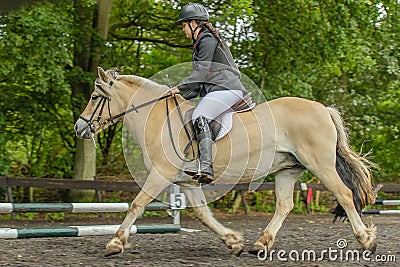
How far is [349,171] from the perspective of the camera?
7.77 meters

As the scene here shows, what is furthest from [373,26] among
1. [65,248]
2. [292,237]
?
[65,248]

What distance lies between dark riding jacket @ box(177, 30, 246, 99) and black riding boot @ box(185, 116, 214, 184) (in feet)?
1.35

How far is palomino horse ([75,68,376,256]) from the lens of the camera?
23.8ft

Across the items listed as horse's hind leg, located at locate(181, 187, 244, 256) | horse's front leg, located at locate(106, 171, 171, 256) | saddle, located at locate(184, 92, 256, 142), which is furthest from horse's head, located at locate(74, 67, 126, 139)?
horse's hind leg, located at locate(181, 187, 244, 256)

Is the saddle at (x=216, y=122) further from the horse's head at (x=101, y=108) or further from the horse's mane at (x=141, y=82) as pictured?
the horse's head at (x=101, y=108)

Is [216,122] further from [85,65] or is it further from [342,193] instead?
[85,65]

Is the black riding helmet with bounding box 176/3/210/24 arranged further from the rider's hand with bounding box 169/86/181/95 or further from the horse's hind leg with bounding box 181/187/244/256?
the horse's hind leg with bounding box 181/187/244/256

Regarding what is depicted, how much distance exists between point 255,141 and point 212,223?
1.06 meters

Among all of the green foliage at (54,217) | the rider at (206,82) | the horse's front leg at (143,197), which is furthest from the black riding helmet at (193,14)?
the green foliage at (54,217)

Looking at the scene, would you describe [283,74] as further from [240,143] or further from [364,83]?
[240,143]

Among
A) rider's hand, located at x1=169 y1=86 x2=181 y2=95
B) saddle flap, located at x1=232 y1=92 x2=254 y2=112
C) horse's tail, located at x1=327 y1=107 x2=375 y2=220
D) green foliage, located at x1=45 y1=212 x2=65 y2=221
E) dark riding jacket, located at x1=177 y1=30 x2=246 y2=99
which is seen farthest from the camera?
green foliage, located at x1=45 y1=212 x2=65 y2=221

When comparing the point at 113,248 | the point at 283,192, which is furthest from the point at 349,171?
the point at 113,248

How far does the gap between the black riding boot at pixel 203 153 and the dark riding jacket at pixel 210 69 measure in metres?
0.41

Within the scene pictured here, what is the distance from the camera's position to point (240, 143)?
7293mm
